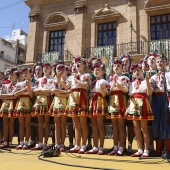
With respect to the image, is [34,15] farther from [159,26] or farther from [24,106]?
[24,106]

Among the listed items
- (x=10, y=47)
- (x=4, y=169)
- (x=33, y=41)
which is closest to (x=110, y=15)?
(x=33, y=41)

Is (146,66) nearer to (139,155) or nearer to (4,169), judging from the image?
(139,155)

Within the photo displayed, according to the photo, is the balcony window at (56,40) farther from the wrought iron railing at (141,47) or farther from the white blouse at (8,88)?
the white blouse at (8,88)

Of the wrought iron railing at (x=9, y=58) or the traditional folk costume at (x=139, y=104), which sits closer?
the traditional folk costume at (x=139, y=104)

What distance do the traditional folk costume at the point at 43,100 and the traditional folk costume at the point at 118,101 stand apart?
1352 mm

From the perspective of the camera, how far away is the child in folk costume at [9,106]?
5258mm

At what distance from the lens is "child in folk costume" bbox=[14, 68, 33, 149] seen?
4973 millimetres

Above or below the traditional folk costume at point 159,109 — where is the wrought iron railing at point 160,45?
above

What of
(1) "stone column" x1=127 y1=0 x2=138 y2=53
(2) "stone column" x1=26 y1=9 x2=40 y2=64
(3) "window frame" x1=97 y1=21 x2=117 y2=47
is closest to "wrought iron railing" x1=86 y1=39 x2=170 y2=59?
(1) "stone column" x1=127 y1=0 x2=138 y2=53

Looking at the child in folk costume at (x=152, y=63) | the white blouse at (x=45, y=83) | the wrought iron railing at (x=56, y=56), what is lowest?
the white blouse at (x=45, y=83)

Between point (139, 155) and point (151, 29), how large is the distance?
1098 centimetres

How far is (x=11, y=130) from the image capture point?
5.37m

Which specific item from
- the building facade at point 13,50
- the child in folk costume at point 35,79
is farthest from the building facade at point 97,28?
the building facade at point 13,50

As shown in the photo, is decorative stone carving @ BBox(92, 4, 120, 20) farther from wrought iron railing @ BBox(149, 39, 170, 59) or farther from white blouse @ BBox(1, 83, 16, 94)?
white blouse @ BBox(1, 83, 16, 94)
